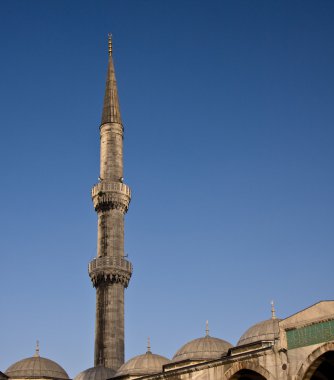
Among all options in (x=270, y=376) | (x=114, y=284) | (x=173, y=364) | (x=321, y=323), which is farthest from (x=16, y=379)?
(x=321, y=323)

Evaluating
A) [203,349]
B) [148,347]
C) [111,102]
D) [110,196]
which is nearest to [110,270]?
[110,196]

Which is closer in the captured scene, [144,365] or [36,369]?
[144,365]

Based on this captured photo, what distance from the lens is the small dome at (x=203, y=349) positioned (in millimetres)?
37969

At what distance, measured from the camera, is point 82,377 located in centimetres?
4450

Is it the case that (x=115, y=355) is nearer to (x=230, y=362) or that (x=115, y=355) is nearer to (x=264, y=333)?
(x=264, y=333)

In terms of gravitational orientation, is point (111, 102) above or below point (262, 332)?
above

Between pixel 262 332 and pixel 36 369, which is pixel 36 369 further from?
pixel 262 332

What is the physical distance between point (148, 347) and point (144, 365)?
12.1ft

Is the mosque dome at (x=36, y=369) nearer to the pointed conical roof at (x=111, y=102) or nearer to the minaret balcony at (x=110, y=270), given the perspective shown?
the minaret balcony at (x=110, y=270)

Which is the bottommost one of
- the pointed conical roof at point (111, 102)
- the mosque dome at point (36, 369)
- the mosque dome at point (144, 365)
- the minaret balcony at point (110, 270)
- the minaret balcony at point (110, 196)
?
the mosque dome at point (144, 365)

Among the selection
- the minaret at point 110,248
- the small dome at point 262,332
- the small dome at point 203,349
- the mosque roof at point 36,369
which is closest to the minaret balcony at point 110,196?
the minaret at point 110,248

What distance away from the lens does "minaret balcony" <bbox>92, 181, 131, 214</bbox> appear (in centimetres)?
5147

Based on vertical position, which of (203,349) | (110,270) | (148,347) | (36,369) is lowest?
(203,349)

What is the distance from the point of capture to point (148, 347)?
142 feet
